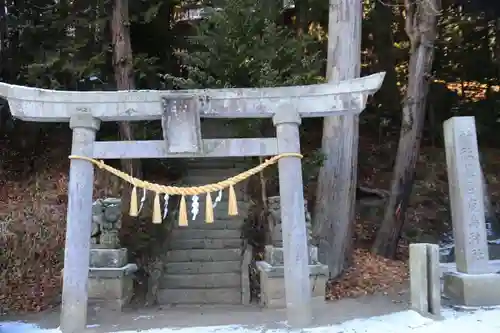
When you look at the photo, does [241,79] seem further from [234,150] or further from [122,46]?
[234,150]

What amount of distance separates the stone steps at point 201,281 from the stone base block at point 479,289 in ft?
13.3

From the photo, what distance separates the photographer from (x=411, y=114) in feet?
34.6

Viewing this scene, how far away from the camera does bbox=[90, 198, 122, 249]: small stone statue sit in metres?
8.21

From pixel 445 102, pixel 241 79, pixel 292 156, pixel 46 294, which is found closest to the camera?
pixel 292 156

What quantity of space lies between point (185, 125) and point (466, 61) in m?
13.3

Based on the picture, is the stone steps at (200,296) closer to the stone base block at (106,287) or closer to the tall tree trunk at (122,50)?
the stone base block at (106,287)

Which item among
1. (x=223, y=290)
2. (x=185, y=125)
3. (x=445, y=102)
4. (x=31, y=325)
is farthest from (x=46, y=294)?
(x=445, y=102)

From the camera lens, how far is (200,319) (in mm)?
7285

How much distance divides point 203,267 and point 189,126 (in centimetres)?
450

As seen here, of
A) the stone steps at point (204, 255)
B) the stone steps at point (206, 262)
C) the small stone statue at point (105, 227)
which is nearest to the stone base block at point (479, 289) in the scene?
the stone steps at point (206, 262)

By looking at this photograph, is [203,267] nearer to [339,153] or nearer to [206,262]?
[206,262]

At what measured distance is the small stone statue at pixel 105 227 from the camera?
26.9 ft

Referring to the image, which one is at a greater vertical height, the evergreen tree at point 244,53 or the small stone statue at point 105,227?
the evergreen tree at point 244,53

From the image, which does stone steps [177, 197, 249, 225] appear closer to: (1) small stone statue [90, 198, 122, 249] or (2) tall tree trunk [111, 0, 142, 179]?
(2) tall tree trunk [111, 0, 142, 179]
